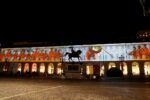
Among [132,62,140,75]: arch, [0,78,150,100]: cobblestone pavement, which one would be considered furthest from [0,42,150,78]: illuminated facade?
[0,78,150,100]: cobblestone pavement

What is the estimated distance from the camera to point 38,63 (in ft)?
218

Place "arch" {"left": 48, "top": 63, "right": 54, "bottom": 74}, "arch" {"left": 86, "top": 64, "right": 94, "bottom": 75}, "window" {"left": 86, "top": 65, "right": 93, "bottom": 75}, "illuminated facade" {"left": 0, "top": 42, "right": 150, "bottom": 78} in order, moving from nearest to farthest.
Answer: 1. "illuminated facade" {"left": 0, "top": 42, "right": 150, "bottom": 78}
2. "arch" {"left": 86, "top": 64, "right": 94, "bottom": 75}
3. "window" {"left": 86, "top": 65, "right": 93, "bottom": 75}
4. "arch" {"left": 48, "top": 63, "right": 54, "bottom": 74}

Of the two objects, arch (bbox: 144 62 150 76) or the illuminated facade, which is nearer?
arch (bbox: 144 62 150 76)

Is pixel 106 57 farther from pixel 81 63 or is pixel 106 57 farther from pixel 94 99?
pixel 94 99

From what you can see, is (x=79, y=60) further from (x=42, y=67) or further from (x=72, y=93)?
(x=72, y=93)

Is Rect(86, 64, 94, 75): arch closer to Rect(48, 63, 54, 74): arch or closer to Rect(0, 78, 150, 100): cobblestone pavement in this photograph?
Rect(48, 63, 54, 74): arch

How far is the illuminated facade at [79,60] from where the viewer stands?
5612 cm

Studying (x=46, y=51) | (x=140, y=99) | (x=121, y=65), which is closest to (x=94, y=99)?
(x=140, y=99)

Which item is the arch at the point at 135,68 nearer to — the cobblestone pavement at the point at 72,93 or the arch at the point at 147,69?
the arch at the point at 147,69

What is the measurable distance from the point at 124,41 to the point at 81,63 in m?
13.8

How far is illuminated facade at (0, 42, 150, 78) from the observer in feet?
184

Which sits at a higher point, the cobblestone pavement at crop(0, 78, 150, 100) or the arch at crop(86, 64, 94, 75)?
the arch at crop(86, 64, 94, 75)

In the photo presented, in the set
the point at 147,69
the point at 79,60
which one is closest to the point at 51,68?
the point at 79,60

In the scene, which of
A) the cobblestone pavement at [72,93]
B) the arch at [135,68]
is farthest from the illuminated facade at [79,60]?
the cobblestone pavement at [72,93]
